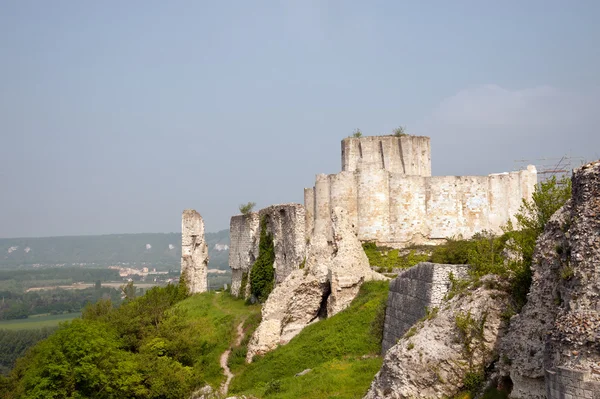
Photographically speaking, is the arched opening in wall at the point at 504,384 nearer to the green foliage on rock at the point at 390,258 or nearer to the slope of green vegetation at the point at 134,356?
the slope of green vegetation at the point at 134,356

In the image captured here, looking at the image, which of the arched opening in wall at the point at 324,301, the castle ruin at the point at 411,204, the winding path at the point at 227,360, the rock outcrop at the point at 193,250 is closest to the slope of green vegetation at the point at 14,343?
the rock outcrop at the point at 193,250

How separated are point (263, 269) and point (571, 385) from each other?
33.6 meters

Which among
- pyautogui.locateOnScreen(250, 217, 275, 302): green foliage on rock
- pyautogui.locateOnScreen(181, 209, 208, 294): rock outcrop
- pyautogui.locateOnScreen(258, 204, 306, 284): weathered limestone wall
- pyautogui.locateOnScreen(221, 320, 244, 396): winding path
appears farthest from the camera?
pyautogui.locateOnScreen(181, 209, 208, 294): rock outcrop

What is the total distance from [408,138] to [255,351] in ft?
61.7

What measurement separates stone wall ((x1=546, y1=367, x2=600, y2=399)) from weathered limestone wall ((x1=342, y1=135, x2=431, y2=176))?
32543 millimetres

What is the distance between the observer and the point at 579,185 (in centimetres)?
1147

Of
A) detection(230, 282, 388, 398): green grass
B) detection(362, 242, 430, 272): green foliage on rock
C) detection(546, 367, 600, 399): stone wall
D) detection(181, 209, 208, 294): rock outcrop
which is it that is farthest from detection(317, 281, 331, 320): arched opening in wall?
detection(181, 209, 208, 294): rock outcrop

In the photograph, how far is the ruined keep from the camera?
1570 inches

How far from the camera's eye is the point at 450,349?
15.1m

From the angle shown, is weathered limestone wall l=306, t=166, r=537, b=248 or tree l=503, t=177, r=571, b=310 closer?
tree l=503, t=177, r=571, b=310

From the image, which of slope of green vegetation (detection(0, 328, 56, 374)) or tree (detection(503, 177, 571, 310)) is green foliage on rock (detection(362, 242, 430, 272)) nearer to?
tree (detection(503, 177, 571, 310))

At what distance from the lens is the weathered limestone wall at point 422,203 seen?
3988 cm

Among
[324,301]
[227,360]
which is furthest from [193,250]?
[324,301]

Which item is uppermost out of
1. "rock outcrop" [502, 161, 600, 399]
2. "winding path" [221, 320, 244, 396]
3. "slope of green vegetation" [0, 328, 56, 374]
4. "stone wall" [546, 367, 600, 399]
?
"rock outcrop" [502, 161, 600, 399]
